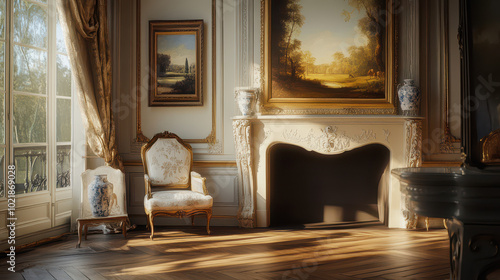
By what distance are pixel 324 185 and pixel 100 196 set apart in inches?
101

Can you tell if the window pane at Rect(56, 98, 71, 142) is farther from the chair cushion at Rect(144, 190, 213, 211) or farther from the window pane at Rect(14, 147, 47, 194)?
the chair cushion at Rect(144, 190, 213, 211)

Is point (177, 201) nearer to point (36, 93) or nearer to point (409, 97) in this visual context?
point (36, 93)

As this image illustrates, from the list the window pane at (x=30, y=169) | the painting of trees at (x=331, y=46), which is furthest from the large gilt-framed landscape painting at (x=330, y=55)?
the window pane at (x=30, y=169)

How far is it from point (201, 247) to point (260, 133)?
154cm

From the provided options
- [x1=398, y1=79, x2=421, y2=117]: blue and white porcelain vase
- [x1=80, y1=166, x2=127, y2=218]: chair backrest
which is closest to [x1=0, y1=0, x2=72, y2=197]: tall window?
[x1=80, y1=166, x2=127, y2=218]: chair backrest

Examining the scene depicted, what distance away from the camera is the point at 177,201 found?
4578 millimetres

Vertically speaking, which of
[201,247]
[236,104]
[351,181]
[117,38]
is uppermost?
[117,38]

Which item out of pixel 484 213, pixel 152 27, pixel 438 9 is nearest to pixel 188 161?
pixel 152 27

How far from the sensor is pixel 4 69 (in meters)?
4.02

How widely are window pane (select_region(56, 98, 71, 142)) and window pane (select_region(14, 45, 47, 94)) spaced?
29cm

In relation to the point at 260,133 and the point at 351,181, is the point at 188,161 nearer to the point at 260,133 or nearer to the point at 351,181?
the point at 260,133

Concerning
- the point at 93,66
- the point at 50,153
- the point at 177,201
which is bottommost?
the point at 177,201

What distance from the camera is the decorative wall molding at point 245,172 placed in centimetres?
514

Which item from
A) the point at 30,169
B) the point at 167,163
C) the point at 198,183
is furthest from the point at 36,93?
the point at 198,183
